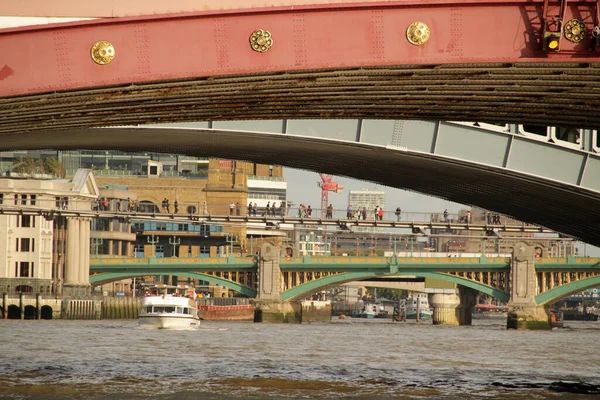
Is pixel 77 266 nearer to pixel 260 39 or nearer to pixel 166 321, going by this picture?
pixel 166 321

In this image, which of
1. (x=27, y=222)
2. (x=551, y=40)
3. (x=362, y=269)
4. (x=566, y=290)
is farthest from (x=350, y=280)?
(x=551, y=40)

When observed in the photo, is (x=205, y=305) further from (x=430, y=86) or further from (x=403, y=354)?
(x=430, y=86)

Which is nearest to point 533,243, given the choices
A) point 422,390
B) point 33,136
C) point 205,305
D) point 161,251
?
point 205,305

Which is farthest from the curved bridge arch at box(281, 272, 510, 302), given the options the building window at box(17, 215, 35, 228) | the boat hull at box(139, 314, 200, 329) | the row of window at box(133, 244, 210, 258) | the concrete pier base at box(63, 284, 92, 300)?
the row of window at box(133, 244, 210, 258)

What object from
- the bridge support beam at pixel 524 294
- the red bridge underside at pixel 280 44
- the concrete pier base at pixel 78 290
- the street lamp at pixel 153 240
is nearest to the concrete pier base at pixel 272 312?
the concrete pier base at pixel 78 290

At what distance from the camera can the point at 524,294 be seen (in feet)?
374

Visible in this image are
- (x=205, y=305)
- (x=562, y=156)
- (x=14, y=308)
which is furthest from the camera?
(x=205, y=305)

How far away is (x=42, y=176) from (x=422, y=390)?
294 feet

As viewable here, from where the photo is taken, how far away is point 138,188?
17562 cm

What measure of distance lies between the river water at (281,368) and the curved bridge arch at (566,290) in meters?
37.7

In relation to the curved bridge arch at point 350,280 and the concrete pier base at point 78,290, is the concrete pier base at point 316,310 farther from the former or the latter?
the concrete pier base at point 78,290

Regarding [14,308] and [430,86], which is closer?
[430,86]

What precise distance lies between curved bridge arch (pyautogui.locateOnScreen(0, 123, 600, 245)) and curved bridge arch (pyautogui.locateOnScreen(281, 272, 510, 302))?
69.6 metres

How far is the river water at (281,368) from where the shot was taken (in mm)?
32156
